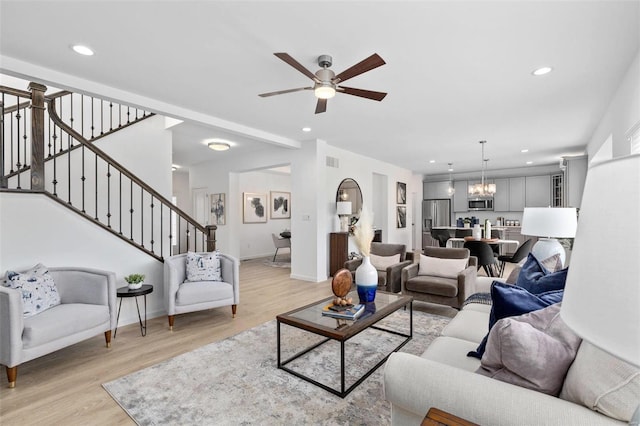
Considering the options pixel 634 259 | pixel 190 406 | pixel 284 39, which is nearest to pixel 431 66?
pixel 284 39

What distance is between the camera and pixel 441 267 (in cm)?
403

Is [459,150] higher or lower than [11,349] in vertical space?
higher

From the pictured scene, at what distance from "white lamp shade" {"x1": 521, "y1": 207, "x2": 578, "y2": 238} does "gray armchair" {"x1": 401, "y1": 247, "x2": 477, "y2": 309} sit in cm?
93

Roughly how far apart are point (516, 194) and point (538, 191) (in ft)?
1.71

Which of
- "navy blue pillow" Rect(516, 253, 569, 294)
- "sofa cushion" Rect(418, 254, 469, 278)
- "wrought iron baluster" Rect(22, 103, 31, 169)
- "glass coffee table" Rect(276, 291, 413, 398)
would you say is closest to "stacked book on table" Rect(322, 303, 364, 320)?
"glass coffee table" Rect(276, 291, 413, 398)

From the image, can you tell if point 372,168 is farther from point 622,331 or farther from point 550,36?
point 622,331

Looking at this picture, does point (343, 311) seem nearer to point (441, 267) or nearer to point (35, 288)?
point (441, 267)

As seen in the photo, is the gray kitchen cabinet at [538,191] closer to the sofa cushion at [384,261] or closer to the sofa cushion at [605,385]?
the sofa cushion at [384,261]

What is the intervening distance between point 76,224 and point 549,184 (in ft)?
33.5

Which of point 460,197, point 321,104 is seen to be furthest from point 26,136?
point 460,197

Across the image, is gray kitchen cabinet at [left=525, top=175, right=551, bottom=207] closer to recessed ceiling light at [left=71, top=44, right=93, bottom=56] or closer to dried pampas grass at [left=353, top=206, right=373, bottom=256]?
dried pampas grass at [left=353, top=206, right=373, bottom=256]

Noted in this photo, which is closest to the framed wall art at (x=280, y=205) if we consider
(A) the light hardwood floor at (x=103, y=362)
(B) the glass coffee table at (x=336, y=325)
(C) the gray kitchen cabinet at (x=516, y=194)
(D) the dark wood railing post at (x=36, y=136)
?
(A) the light hardwood floor at (x=103, y=362)

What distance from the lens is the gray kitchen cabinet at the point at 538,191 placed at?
8328mm

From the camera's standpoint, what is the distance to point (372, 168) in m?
7.65
